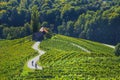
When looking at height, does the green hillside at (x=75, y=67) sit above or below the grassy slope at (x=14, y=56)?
above

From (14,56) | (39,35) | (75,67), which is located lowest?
(39,35)

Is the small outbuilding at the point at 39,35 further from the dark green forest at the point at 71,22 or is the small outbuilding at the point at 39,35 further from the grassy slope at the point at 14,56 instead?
the dark green forest at the point at 71,22

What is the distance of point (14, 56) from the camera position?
96375 mm

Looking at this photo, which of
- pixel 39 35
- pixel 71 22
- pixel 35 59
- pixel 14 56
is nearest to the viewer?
pixel 35 59

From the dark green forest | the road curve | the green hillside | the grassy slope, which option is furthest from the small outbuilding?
the green hillside

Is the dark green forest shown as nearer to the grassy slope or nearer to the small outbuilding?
the small outbuilding

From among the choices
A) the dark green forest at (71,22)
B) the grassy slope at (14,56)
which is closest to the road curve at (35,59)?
the grassy slope at (14,56)

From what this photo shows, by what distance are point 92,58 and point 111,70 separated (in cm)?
998

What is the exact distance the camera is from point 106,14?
172125 mm

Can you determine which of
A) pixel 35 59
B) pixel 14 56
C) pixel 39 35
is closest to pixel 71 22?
pixel 39 35

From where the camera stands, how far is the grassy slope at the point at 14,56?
7862 centimetres

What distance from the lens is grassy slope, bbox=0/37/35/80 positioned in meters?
78.6

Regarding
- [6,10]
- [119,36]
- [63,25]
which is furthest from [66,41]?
[6,10]

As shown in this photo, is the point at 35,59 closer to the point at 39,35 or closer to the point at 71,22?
the point at 39,35
